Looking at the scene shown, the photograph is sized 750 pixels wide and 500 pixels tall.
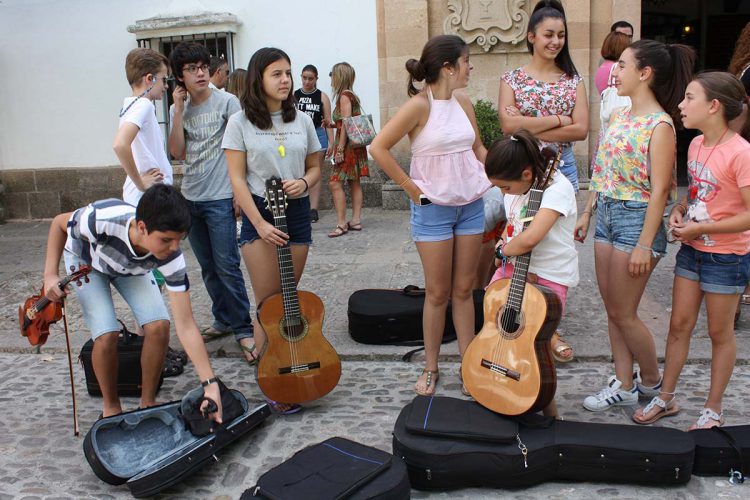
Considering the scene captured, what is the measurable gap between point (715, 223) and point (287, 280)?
2.12m

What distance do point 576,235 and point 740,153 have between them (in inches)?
43.2

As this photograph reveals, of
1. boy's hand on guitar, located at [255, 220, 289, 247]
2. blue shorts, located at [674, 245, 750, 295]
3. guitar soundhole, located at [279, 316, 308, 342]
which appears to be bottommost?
guitar soundhole, located at [279, 316, 308, 342]

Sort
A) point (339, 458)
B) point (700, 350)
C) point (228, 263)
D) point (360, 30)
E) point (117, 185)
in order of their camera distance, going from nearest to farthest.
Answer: point (339, 458), point (700, 350), point (228, 263), point (360, 30), point (117, 185)

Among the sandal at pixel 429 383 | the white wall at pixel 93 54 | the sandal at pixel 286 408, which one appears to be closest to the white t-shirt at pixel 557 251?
the sandal at pixel 429 383

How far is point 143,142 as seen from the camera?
4.88 m

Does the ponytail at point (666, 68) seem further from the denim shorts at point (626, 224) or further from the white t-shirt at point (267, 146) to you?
the white t-shirt at point (267, 146)

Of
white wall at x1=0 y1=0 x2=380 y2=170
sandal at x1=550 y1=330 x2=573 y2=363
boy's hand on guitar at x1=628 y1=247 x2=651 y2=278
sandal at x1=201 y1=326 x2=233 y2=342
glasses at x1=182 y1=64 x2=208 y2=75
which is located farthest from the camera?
white wall at x1=0 y1=0 x2=380 y2=170

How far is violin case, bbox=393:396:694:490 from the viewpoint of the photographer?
11.1 feet

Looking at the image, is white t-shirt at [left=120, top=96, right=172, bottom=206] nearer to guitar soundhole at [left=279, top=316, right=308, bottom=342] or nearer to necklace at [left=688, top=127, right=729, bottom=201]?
guitar soundhole at [left=279, top=316, right=308, bottom=342]

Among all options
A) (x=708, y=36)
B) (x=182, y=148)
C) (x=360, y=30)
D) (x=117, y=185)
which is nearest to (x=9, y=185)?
(x=117, y=185)

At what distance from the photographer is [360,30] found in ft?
32.2

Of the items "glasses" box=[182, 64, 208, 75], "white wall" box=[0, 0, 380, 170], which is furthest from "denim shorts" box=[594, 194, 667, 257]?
"white wall" box=[0, 0, 380, 170]

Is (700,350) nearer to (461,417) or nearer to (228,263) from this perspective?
(461,417)

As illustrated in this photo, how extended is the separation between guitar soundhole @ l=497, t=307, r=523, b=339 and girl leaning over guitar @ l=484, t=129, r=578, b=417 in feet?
0.77
